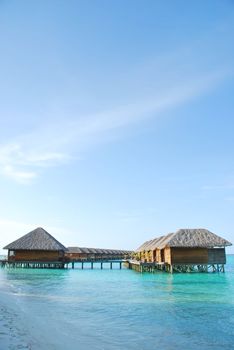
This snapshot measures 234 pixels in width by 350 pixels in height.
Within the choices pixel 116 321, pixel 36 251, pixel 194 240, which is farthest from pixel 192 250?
pixel 116 321

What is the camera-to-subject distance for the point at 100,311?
1253 cm

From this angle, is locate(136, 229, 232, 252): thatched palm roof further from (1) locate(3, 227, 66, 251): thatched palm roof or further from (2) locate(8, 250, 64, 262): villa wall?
(2) locate(8, 250, 64, 262): villa wall

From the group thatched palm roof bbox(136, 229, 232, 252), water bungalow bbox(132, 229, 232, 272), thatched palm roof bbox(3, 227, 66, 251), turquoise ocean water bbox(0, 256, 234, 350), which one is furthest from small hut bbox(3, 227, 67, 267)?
turquoise ocean water bbox(0, 256, 234, 350)

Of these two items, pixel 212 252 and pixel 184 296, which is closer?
pixel 184 296

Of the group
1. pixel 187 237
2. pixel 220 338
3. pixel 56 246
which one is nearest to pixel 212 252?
pixel 187 237

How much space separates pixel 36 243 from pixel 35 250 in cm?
84

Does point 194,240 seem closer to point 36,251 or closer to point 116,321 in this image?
point 36,251

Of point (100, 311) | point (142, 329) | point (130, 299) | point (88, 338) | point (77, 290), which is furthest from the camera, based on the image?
point (77, 290)

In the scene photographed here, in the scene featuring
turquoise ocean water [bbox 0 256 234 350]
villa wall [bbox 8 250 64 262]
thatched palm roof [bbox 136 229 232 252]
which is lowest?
turquoise ocean water [bbox 0 256 234 350]

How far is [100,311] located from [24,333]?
148 inches

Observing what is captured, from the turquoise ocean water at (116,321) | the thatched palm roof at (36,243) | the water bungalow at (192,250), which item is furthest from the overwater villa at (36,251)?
the turquoise ocean water at (116,321)

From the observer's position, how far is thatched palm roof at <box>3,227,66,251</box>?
3694 cm

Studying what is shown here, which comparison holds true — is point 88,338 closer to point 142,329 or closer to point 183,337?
point 142,329

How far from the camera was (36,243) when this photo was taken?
123 ft
